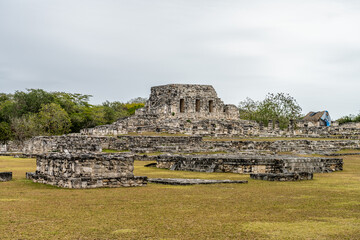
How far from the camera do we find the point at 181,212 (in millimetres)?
7094

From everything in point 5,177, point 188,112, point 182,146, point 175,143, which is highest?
point 188,112

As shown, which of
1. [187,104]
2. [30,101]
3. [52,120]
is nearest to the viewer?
[187,104]

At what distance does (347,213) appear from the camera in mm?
7078

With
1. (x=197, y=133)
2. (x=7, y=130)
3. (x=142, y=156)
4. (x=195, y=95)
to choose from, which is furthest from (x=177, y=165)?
(x=7, y=130)

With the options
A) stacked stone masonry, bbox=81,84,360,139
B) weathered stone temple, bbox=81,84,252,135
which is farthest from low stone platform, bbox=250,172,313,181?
weathered stone temple, bbox=81,84,252,135

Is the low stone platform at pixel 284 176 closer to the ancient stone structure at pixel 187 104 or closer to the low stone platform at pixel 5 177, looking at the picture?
the low stone platform at pixel 5 177

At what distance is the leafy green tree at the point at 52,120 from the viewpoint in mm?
39750

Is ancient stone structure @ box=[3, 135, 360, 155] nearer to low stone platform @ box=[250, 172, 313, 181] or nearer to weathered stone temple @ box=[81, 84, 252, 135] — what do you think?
weathered stone temple @ box=[81, 84, 252, 135]

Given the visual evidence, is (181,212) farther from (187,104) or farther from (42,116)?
(42,116)

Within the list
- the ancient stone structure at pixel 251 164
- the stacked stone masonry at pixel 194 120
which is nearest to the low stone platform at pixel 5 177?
the ancient stone structure at pixel 251 164

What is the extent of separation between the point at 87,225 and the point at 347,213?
4.16m

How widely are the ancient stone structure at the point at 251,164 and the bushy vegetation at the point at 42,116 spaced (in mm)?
25582

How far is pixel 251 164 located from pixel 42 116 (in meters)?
29.6

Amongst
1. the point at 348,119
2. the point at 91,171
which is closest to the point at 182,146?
the point at 91,171
